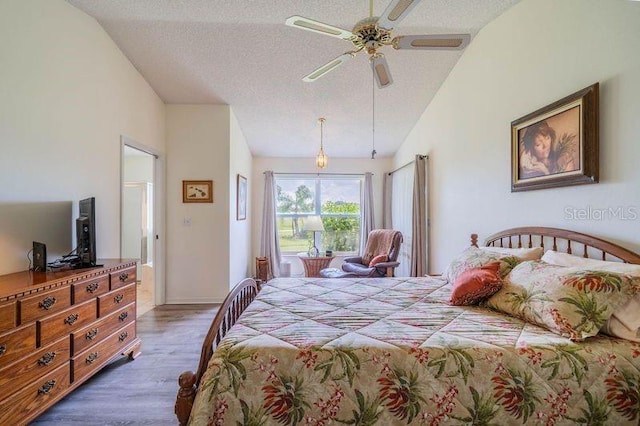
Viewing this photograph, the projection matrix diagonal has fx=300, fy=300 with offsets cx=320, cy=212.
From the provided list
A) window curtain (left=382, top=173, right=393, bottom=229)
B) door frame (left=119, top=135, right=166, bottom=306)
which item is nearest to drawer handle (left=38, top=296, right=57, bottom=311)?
door frame (left=119, top=135, right=166, bottom=306)

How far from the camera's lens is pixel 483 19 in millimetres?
2715

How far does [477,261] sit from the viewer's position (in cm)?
214

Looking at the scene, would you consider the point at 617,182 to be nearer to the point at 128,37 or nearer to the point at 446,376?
the point at 446,376

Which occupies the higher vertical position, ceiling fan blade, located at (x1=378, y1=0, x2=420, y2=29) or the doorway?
ceiling fan blade, located at (x1=378, y1=0, x2=420, y2=29)

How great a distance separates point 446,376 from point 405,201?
12.2ft

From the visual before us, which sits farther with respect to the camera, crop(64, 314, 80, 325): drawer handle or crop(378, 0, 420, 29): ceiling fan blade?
crop(64, 314, 80, 325): drawer handle

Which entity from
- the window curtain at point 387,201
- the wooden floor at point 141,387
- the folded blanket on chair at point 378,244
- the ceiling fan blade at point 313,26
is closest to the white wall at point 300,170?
the window curtain at point 387,201

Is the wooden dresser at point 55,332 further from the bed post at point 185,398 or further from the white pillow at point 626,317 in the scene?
the white pillow at point 626,317

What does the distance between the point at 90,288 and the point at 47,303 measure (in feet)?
1.13

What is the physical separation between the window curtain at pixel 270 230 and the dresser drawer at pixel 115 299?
2980 millimetres

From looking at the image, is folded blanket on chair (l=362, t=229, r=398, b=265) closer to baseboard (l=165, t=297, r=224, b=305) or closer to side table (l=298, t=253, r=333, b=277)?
side table (l=298, t=253, r=333, b=277)

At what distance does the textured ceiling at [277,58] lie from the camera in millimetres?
2590

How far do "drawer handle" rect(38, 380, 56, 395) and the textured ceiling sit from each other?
288 cm

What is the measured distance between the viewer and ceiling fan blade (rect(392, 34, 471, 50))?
5.95ft
